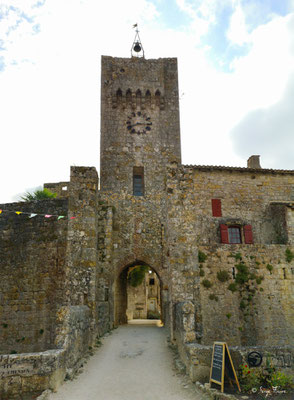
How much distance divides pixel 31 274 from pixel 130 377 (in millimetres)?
5746

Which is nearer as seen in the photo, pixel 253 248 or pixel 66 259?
pixel 66 259

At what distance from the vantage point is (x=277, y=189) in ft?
66.7

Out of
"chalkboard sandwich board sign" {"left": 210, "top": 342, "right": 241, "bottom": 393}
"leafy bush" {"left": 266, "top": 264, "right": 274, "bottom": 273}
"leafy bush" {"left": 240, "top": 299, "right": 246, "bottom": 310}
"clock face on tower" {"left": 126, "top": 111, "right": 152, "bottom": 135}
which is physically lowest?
"chalkboard sandwich board sign" {"left": 210, "top": 342, "right": 241, "bottom": 393}

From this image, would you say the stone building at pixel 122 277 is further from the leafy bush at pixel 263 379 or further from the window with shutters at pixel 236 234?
the leafy bush at pixel 263 379

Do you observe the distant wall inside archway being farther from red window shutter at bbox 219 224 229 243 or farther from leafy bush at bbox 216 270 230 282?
red window shutter at bbox 219 224 229 243

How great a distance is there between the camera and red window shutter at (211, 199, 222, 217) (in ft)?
63.8

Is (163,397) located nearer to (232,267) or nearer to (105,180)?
(232,267)

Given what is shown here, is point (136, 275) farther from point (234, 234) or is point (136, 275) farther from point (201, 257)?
point (201, 257)

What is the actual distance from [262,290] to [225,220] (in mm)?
6780

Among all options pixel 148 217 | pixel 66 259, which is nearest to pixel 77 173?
pixel 66 259

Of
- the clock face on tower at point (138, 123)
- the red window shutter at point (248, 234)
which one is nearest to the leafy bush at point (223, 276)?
the red window shutter at point (248, 234)

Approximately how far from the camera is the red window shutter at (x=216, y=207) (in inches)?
765

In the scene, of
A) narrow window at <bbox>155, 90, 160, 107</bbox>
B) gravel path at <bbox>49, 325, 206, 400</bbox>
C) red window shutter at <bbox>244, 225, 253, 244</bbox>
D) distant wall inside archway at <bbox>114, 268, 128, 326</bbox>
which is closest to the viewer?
gravel path at <bbox>49, 325, 206, 400</bbox>

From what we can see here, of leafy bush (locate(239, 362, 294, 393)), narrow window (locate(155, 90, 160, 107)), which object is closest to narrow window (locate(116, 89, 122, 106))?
narrow window (locate(155, 90, 160, 107))
